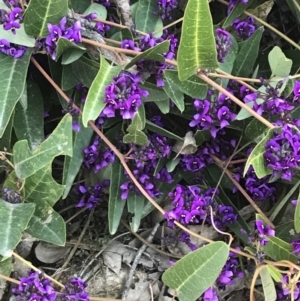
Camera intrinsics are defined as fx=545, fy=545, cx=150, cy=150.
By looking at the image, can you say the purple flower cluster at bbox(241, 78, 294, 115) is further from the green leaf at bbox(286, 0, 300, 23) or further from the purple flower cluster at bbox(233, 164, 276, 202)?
the green leaf at bbox(286, 0, 300, 23)

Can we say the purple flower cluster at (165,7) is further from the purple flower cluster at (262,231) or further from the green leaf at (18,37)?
the purple flower cluster at (262,231)

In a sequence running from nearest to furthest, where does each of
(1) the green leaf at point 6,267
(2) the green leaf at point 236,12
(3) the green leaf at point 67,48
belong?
(3) the green leaf at point 67,48, (1) the green leaf at point 6,267, (2) the green leaf at point 236,12

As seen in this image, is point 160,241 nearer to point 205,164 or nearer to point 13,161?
point 205,164

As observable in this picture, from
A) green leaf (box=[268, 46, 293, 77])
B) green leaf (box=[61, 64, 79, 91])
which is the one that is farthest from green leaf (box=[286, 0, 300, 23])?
green leaf (box=[61, 64, 79, 91])

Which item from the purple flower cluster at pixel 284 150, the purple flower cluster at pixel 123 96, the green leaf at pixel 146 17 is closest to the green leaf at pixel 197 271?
the purple flower cluster at pixel 284 150

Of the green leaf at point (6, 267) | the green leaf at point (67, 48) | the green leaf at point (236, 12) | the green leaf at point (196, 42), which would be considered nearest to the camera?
the green leaf at point (196, 42)

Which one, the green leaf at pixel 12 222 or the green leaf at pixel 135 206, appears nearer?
the green leaf at pixel 12 222
